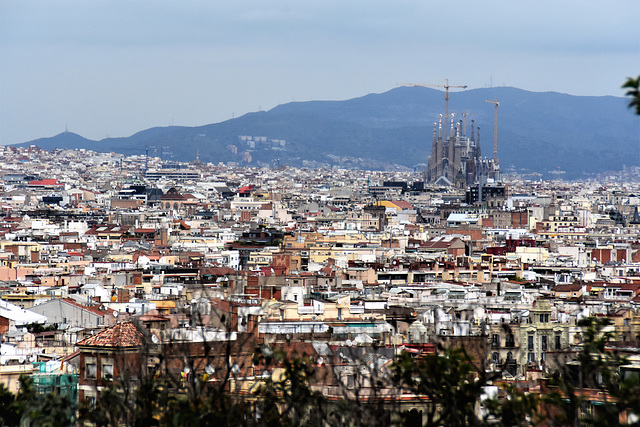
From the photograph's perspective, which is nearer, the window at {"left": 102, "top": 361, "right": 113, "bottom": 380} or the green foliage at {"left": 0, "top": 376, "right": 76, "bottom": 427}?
the green foliage at {"left": 0, "top": 376, "right": 76, "bottom": 427}

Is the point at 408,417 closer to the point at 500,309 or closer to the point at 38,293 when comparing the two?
the point at 500,309

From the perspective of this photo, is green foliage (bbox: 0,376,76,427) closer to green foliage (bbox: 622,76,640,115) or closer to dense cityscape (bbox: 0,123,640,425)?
dense cityscape (bbox: 0,123,640,425)

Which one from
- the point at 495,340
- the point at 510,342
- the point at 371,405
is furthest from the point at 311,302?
the point at 371,405

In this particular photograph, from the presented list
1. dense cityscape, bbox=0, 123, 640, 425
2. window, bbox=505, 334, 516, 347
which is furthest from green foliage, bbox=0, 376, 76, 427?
window, bbox=505, 334, 516, 347

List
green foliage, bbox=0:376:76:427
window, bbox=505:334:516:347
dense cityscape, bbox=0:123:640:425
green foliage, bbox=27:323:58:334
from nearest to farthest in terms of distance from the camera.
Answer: green foliage, bbox=0:376:76:427, dense cityscape, bbox=0:123:640:425, window, bbox=505:334:516:347, green foliage, bbox=27:323:58:334

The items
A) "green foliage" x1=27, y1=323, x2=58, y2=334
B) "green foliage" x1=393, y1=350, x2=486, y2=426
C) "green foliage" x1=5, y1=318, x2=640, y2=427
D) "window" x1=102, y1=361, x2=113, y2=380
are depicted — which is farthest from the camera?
"green foliage" x1=27, y1=323, x2=58, y2=334

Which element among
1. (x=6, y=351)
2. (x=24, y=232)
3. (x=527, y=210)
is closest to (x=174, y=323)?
(x=6, y=351)

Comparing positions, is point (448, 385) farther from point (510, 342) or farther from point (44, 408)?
point (510, 342)

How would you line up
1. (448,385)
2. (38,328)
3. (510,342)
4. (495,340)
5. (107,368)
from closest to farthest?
1. (448,385)
2. (107,368)
3. (495,340)
4. (510,342)
5. (38,328)
